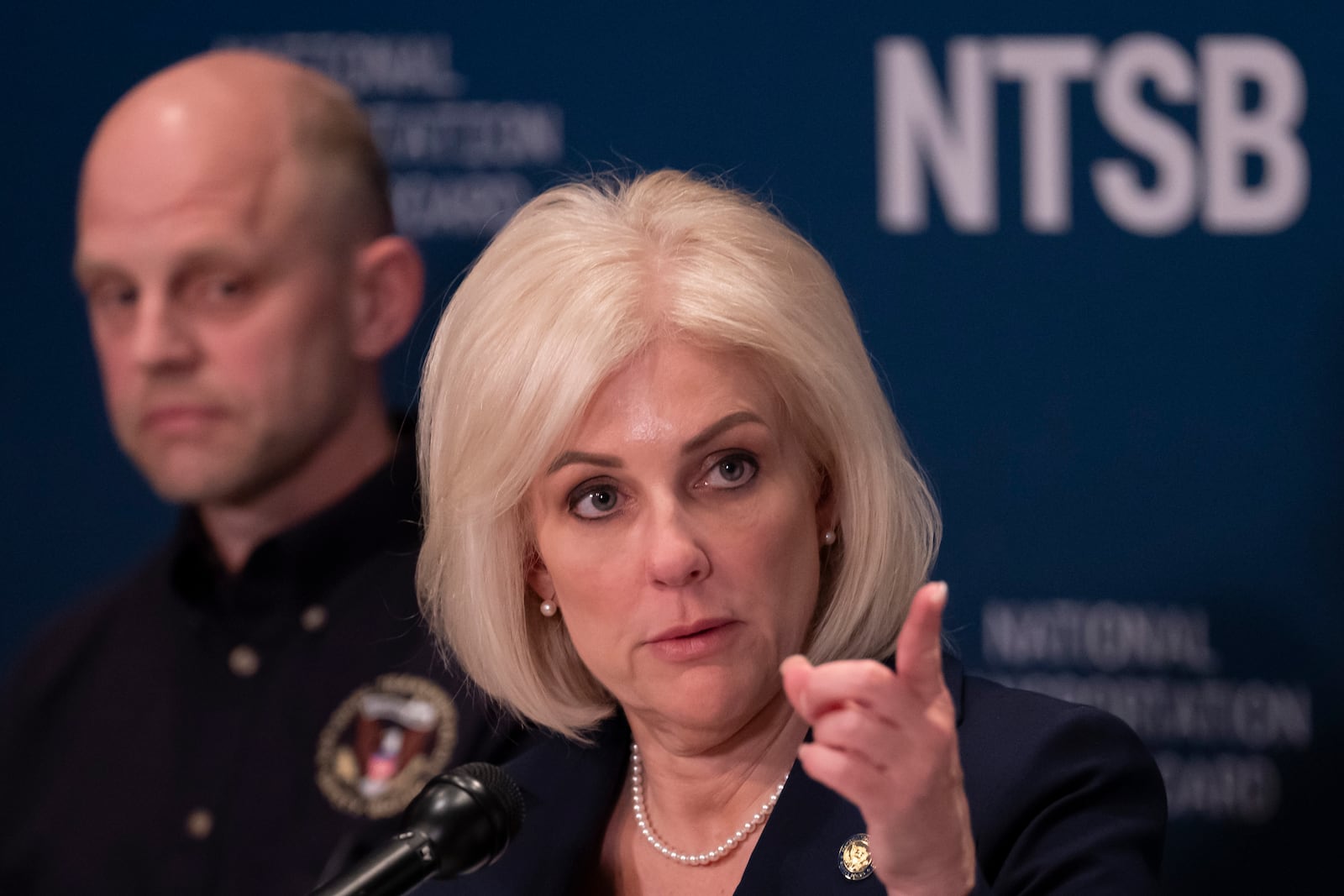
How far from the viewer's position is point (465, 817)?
155cm

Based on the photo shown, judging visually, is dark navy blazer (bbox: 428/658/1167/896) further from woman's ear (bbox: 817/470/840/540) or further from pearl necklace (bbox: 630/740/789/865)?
woman's ear (bbox: 817/470/840/540)

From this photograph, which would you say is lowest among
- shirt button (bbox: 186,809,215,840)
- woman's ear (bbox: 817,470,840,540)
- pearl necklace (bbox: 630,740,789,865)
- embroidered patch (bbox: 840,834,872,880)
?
shirt button (bbox: 186,809,215,840)

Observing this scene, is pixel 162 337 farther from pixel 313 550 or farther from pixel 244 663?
pixel 244 663

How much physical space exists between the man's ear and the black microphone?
135 centimetres

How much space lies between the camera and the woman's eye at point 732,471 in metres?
1.87

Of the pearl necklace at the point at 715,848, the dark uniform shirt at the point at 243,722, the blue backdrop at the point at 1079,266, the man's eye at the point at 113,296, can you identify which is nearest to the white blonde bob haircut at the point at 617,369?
the pearl necklace at the point at 715,848

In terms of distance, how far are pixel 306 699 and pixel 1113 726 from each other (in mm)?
1403

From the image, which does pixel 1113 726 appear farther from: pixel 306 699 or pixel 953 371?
pixel 306 699

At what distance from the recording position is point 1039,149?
8.70 feet

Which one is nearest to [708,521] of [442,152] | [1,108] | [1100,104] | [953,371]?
[953,371]

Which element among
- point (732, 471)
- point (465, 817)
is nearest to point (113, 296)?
point (732, 471)

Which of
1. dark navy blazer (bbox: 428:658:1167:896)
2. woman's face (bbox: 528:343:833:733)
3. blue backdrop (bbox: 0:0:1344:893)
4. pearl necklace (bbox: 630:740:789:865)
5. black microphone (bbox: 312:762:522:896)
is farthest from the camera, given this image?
blue backdrop (bbox: 0:0:1344:893)

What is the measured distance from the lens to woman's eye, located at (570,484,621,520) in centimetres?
188

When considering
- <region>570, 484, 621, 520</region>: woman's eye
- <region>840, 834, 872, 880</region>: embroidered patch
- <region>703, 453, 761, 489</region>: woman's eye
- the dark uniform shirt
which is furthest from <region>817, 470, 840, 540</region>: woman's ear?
the dark uniform shirt
